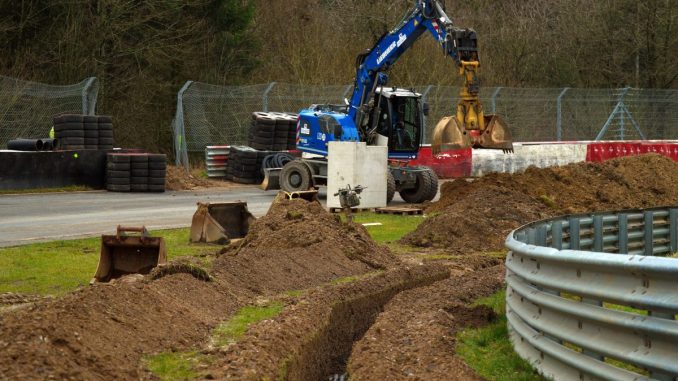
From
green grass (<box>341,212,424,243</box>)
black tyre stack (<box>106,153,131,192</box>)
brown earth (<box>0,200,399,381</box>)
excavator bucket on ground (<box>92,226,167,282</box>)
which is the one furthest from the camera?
black tyre stack (<box>106,153,131,192</box>)

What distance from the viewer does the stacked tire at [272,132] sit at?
3325 cm

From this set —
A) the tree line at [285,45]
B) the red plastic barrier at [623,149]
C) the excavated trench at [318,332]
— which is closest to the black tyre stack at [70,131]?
the tree line at [285,45]

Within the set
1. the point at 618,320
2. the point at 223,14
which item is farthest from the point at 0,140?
the point at 618,320

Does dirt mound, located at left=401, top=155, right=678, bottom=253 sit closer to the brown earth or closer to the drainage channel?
the brown earth

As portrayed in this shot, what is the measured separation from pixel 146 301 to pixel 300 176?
17778 mm

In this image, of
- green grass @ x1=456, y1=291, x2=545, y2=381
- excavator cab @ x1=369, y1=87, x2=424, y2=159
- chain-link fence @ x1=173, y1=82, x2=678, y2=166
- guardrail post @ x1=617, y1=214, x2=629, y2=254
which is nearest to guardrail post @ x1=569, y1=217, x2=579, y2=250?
guardrail post @ x1=617, y1=214, x2=629, y2=254

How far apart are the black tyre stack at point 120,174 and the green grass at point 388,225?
25.1 ft

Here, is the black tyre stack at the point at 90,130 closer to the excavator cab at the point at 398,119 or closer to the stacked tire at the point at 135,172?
the stacked tire at the point at 135,172

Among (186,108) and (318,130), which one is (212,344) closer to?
(318,130)

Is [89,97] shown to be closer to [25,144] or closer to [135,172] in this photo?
[135,172]

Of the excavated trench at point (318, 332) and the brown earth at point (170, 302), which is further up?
the brown earth at point (170, 302)

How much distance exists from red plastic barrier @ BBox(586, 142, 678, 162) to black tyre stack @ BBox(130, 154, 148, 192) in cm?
1786

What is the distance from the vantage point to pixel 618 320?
22.8ft

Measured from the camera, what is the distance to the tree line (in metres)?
36.1
